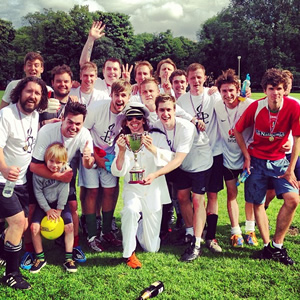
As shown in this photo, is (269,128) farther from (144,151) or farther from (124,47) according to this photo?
(124,47)

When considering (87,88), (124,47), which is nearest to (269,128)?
(87,88)

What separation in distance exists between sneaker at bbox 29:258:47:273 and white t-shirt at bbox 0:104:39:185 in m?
1.12

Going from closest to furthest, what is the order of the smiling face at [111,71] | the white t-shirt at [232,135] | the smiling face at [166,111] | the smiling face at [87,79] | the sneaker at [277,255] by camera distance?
the sneaker at [277,255], the smiling face at [166,111], the white t-shirt at [232,135], the smiling face at [87,79], the smiling face at [111,71]

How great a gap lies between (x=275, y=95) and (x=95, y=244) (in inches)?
132

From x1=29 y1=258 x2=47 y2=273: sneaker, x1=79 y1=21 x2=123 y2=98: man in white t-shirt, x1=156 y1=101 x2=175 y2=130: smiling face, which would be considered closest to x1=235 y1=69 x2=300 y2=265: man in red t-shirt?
x1=156 y1=101 x2=175 y2=130: smiling face

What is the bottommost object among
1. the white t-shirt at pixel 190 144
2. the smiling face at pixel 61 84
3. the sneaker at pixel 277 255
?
the sneaker at pixel 277 255

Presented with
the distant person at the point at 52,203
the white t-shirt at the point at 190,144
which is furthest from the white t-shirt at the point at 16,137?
the white t-shirt at the point at 190,144

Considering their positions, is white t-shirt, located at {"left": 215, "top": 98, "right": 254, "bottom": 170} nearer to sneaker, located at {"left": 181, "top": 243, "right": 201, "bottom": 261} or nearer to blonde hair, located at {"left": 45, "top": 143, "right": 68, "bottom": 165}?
sneaker, located at {"left": 181, "top": 243, "right": 201, "bottom": 261}

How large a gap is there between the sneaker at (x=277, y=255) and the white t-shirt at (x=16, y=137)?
11.0 feet

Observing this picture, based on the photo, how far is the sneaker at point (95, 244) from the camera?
507 cm

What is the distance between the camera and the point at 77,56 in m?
54.1

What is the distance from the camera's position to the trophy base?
462 cm

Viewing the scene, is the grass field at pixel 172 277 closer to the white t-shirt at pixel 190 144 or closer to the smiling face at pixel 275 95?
the white t-shirt at pixel 190 144

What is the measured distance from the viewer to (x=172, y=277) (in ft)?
13.9
